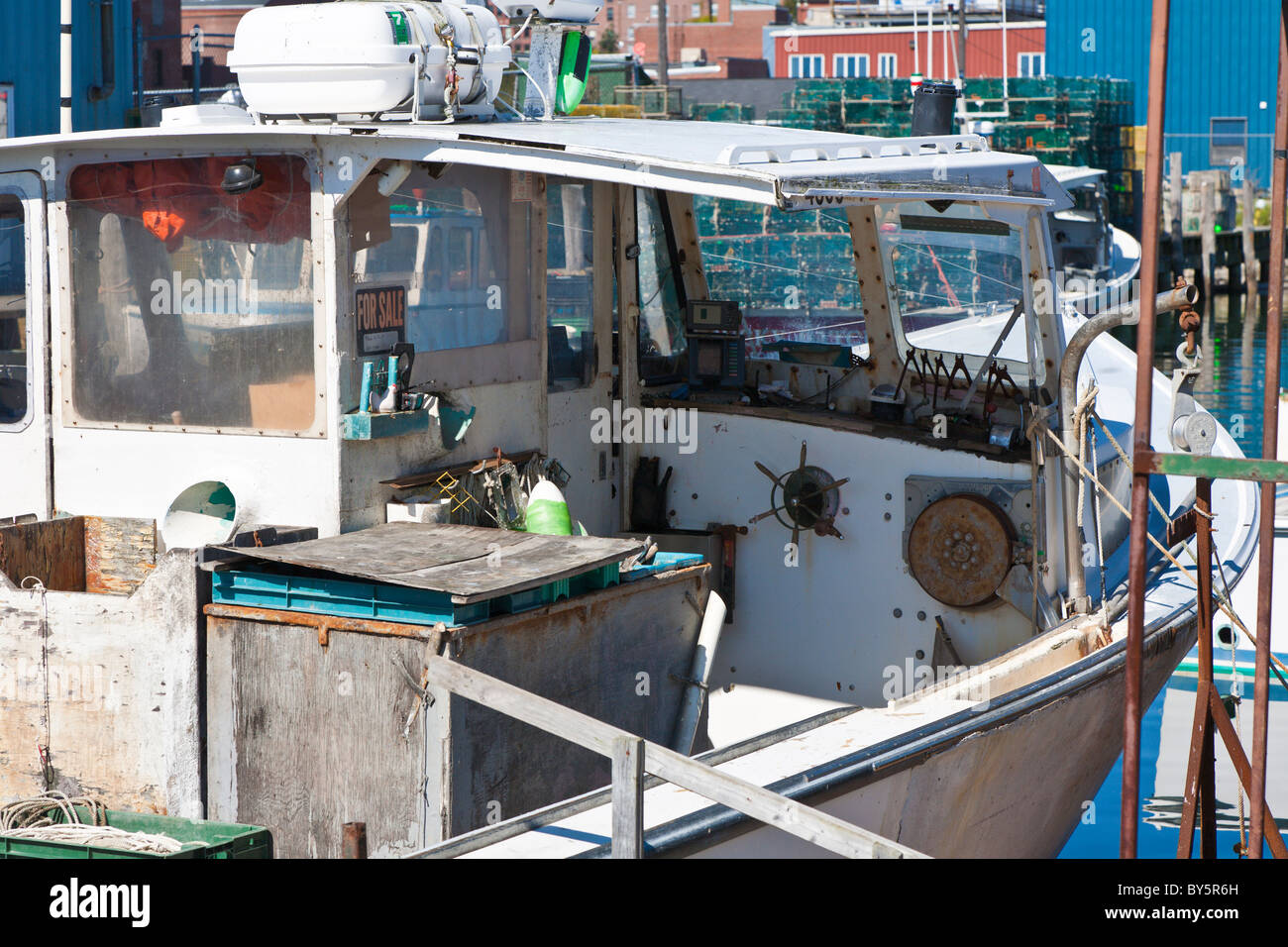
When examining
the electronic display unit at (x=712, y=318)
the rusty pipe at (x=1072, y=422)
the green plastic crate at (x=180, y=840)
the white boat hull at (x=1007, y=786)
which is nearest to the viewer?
the green plastic crate at (x=180, y=840)

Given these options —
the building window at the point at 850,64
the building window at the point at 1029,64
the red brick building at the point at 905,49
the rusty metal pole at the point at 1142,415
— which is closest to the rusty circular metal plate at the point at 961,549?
the rusty metal pole at the point at 1142,415

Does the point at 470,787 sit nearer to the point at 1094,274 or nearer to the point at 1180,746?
the point at 1180,746

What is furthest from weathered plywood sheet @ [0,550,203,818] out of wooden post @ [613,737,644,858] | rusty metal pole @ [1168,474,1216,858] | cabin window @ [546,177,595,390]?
rusty metal pole @ [1168,474,1216,858]

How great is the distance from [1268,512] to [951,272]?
13.0 ft

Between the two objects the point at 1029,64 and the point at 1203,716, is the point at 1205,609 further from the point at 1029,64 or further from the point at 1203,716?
the point at 1029,64

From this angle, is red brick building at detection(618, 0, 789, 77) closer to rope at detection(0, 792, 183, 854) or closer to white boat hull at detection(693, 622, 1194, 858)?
white boat hull at detection(693, 622, 1194, 858)

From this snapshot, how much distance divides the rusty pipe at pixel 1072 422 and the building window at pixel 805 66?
166ft

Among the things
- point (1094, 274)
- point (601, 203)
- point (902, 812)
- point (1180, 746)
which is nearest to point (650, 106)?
point (1094, 274)

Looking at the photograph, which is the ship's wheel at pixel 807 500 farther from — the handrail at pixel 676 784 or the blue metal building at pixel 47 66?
the blue metal building at pixel 47 66

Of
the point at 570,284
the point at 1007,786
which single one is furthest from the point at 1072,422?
the point at 570,284

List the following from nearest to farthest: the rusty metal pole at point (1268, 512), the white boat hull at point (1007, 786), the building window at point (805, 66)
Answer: the rusty metal pole at point (1268, 512), the white boat hull at point (1007, 786), the building window at point (805, 66)

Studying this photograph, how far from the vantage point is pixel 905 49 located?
5159 centimetres

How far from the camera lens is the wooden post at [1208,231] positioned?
36438 mm

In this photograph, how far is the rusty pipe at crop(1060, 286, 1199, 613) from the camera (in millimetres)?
5301
